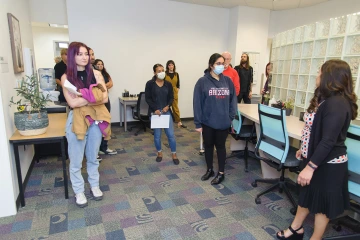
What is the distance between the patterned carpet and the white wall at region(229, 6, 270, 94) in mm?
3675

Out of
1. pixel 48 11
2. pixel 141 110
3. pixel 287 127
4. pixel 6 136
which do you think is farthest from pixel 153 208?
pixel 48 11

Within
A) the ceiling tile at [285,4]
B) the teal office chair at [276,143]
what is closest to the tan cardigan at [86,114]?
the teal office chair at [276,143]

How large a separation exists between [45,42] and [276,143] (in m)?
8.09

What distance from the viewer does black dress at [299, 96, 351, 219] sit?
1402 millimetres

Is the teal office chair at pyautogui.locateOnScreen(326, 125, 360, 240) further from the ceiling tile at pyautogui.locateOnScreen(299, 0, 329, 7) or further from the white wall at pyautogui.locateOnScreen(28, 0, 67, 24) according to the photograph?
the white wall at pyautogui.locateOnScreen(28, 0, 67, 24)

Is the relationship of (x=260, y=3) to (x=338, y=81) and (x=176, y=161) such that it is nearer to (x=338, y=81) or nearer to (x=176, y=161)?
(x=176, y=161)

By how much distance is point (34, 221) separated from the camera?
205 cm

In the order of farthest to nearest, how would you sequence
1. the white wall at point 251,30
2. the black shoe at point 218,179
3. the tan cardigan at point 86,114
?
the white wall at point 251,30, the black shoe at point 218,179, the tan cardigan at point 86,114

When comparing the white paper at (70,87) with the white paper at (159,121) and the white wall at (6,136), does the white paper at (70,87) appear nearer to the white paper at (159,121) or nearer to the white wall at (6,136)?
the white wall at (6,136)

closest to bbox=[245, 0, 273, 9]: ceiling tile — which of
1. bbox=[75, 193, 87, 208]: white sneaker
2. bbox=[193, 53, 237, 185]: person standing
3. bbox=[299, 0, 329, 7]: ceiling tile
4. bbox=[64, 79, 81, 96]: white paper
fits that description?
bbox=[299, 0, 329, 7]: ceiling tile

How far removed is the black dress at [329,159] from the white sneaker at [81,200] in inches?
75.6

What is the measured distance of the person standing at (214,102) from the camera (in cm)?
253

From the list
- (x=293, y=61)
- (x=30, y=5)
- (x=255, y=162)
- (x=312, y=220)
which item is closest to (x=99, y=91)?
(x=312, y=220)

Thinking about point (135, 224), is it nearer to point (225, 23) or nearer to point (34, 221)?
point (34, 221)
